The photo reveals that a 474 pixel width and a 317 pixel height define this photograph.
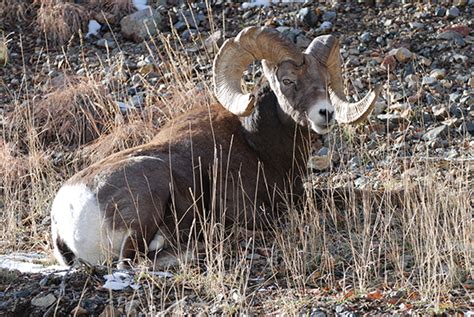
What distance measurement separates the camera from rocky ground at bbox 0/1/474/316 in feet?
20.0

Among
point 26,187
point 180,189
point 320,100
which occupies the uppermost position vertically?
point 320,100

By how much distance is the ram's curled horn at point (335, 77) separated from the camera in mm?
8195

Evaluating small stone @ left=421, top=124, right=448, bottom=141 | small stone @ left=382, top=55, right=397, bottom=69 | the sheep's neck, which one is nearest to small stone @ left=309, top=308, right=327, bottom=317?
the sheep's neck

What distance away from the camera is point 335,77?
28.2 feet

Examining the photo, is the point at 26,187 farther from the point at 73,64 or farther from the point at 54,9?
the point at 54,9

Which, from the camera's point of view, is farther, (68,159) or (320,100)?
(68,159)

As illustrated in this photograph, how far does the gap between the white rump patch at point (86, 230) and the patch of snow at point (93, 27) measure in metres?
6.94

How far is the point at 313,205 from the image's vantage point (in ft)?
26.2

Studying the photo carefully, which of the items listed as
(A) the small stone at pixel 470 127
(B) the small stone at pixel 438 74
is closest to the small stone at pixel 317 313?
(A) the small stone at pixel 470 127

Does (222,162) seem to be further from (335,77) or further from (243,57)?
(335,77)

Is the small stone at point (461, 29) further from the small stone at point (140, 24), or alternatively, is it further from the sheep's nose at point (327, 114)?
the sheep's nose at point (327, 114)

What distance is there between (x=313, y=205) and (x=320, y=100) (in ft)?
2.87

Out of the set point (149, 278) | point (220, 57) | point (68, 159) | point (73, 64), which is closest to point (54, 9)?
point (73, 64)

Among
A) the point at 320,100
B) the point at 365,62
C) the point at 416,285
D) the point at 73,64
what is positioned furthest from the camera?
the point at 73,64
